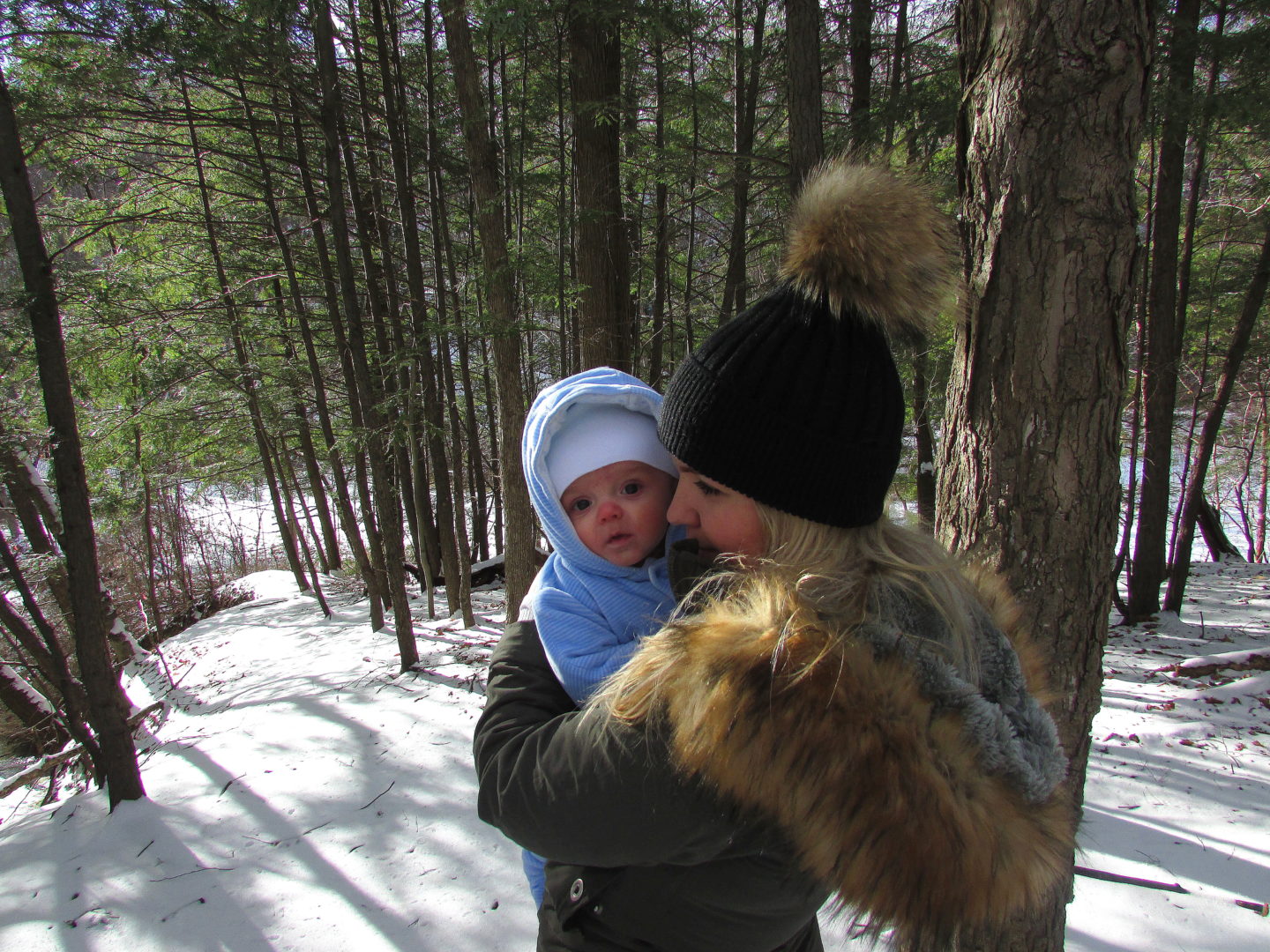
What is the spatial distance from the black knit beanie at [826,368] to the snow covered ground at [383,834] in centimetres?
152

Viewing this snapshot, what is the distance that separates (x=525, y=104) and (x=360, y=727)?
7358 mm

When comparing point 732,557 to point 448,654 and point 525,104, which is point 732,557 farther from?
point 525,104

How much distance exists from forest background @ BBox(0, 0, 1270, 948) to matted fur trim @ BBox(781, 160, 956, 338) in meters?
0.15

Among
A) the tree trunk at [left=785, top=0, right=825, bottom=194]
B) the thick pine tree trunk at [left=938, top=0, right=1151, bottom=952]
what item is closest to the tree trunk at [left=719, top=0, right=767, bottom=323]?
the tree trunk at [left=785, top=0, right=825, bottom=194]

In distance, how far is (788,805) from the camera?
2.73 feet

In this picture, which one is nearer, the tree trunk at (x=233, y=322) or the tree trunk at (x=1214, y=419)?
the tree trunk at (x=1214, y=419)

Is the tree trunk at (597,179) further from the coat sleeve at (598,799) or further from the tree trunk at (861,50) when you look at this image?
the coat sleeve at (598,799)

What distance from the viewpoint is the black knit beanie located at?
1.00 metres

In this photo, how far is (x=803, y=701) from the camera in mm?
819

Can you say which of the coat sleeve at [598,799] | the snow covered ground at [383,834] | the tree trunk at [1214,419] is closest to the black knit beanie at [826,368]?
the coat sleeve at [598,799]

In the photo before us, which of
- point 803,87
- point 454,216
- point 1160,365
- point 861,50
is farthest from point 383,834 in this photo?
point 454,216

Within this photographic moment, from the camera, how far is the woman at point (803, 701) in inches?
32.1

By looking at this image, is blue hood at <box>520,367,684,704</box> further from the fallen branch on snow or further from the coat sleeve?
the fallen branch on snow

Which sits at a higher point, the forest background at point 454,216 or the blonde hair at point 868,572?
the forest background at point 454,216
